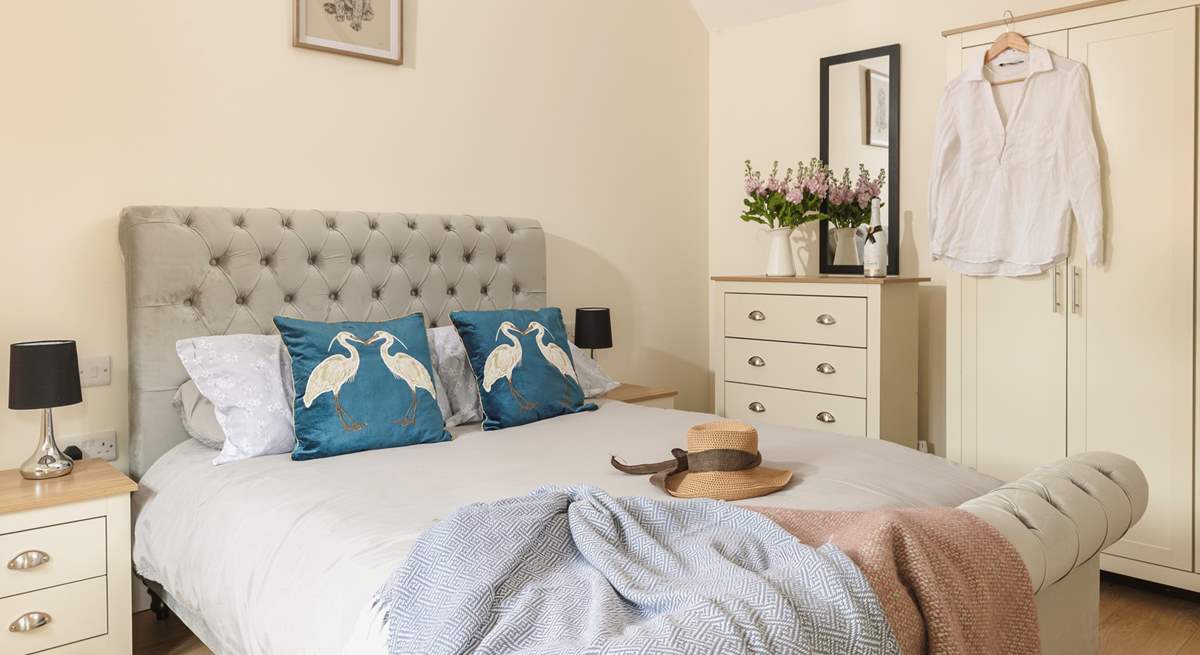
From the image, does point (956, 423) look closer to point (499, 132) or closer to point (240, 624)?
point (499, 132)

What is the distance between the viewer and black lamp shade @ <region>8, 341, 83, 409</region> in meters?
2.13

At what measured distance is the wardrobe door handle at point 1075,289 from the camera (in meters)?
2.81

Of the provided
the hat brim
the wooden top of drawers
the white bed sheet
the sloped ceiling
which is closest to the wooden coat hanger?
the sloped ceiling

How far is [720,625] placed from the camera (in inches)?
38.7

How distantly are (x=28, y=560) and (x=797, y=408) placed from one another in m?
2.63

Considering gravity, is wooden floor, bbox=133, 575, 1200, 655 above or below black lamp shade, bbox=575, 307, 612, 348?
below

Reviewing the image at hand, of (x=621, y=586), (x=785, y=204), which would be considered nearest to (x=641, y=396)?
(x=785, y=204)

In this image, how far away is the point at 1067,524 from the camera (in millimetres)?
1481

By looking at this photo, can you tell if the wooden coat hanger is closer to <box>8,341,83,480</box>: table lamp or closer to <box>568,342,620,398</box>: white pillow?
<box>568,342,620,398</box>: white pillow

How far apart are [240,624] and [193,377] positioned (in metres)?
0.86

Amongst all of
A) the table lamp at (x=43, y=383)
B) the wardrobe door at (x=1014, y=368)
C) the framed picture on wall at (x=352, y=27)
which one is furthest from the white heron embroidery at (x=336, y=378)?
the wardrobe door at (x=1014, y=368)

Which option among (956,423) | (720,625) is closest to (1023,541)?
(720,625)

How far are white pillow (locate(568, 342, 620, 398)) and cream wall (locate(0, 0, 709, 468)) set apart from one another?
473 millimetres

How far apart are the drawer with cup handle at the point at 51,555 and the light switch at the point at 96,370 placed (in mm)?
527
